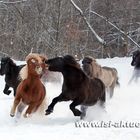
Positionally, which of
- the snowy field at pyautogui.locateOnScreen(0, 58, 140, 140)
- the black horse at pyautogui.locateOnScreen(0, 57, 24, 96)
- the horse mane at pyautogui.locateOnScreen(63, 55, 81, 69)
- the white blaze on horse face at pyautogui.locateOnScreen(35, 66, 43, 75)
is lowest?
the snowy field at pyautogui.locateOnScreen(0, 58, 140, 140)

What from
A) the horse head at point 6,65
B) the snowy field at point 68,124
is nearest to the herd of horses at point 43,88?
the snowy field at point 68,124

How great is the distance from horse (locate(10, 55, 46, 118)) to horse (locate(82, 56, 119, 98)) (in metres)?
2.57

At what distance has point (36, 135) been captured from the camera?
6.86m

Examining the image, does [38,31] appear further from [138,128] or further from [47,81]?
[138,128]

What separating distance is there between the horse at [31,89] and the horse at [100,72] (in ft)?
8.43

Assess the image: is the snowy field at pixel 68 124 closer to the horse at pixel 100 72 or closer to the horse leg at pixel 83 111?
the horse leg at pixel 83 111

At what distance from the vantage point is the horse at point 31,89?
8211mm

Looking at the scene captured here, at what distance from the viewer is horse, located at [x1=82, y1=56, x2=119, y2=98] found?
35.7 ft

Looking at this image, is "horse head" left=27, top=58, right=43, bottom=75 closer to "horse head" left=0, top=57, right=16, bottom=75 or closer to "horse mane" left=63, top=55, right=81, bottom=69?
"horse mane" left=63, top=55, right=81, bottom=69

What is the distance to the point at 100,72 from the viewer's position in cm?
1181

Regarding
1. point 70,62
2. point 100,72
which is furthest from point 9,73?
point 100,72

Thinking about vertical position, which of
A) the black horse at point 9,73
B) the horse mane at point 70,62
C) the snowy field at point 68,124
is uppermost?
the horse mane at point 70,62

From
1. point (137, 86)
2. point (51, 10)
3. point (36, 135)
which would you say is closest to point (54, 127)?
point (36, 135)

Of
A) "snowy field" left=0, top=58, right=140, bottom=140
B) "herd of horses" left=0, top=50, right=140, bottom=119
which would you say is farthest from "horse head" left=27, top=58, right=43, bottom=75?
"snowy field" left=0, top=58, right=140, bottom=140
